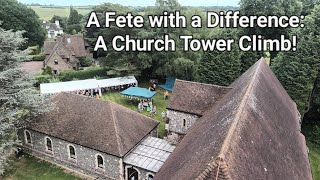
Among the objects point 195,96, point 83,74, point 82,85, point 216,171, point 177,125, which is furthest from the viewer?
point 83,74

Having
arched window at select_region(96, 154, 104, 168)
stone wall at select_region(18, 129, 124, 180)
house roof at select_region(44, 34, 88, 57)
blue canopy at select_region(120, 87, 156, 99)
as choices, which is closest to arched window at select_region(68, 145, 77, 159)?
stone wall at select_region(18, 129, 124, 180)

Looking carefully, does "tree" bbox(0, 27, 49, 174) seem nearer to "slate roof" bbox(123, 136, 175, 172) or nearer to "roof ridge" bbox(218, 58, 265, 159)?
"slate roof" bbox(123, 136, 175, 172)

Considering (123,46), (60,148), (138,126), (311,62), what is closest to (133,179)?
(138,126)

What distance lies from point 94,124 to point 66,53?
30.5 metres

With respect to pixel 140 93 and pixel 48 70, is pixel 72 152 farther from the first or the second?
pixel 48 70

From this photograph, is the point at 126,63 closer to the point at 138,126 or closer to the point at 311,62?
the point at 138,126

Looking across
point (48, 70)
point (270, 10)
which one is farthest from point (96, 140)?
point (270, 10)

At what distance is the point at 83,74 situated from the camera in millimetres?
45656

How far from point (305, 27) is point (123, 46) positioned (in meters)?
24.3

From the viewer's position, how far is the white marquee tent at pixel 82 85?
121ft

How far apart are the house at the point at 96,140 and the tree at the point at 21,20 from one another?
44.6 meters

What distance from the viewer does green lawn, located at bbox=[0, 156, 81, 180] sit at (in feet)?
71.4

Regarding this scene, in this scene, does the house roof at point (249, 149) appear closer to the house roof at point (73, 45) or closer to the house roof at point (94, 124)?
the house roof at point (94, 124)

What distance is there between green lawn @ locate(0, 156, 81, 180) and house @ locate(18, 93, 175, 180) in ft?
2.12
